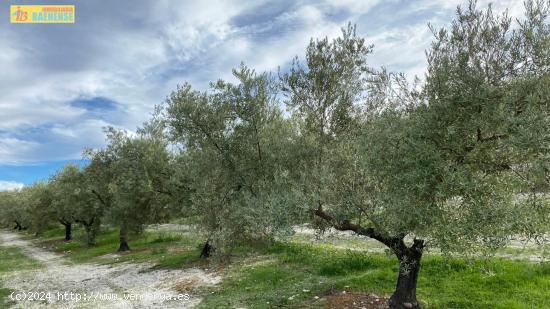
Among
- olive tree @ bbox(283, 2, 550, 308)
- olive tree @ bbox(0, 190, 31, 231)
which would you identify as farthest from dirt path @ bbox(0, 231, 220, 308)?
olive tree @ bbox(0, 190, 31, 231)

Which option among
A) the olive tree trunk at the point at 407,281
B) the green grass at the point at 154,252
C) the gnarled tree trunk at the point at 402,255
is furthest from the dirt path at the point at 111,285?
the olive tree trunk at the point at 407,281

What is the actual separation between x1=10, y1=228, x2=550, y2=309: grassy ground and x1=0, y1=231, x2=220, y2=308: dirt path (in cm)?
201

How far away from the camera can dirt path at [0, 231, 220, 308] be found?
22.2m

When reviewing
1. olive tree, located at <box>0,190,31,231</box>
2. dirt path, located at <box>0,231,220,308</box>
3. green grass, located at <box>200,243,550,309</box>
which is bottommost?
dirt path, located at <box>0,231,220,308</box>

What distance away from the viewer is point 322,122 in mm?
17109

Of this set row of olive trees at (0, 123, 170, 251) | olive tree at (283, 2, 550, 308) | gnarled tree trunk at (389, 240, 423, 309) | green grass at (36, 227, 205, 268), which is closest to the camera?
olive tree at (283, 2, 550, 308)

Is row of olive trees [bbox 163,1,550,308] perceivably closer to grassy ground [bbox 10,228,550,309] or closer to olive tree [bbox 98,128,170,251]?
grassy ground [bbox 10,228,550,309]

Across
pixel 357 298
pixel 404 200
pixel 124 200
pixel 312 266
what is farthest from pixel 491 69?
pixel 124 200

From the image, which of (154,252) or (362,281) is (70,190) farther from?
(362,281)

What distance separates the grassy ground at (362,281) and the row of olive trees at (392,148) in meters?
2.48

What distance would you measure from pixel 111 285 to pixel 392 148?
23.2 metres

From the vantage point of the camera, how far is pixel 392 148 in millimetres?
13180

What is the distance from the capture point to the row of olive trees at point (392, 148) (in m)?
11.9

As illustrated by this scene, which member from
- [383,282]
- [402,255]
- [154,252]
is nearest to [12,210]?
[154,252]
